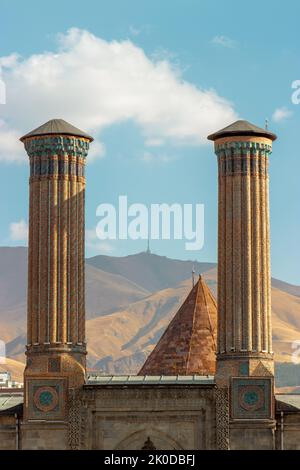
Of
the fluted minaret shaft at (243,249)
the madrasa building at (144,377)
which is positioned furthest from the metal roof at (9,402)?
the fluted minaret shaft at (243,249)

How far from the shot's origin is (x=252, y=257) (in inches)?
1976

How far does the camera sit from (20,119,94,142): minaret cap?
51000 mm

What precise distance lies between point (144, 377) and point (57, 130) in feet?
31.2

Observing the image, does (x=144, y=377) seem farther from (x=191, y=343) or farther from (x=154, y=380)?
(x=191, y=343)

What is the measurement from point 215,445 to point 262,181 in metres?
9.52

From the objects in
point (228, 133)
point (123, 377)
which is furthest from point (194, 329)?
point (228, 133)

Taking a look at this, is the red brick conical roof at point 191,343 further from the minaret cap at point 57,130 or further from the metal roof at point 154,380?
the minaret cap at point 57,130

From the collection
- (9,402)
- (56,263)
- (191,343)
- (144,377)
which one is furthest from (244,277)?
(9,402)

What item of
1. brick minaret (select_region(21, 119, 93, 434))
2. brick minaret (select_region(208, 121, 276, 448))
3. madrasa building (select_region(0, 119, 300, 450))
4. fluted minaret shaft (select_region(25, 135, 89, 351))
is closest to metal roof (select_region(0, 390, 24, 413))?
madrasa building (select_region(0, 119, 300, 450))

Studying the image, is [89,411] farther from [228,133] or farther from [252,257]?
[228,133]

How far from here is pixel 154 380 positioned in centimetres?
5075

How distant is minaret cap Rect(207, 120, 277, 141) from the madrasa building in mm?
50

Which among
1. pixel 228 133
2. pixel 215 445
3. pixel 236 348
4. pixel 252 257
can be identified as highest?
pixel 228 133

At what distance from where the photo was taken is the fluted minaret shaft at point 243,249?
4997 cm
